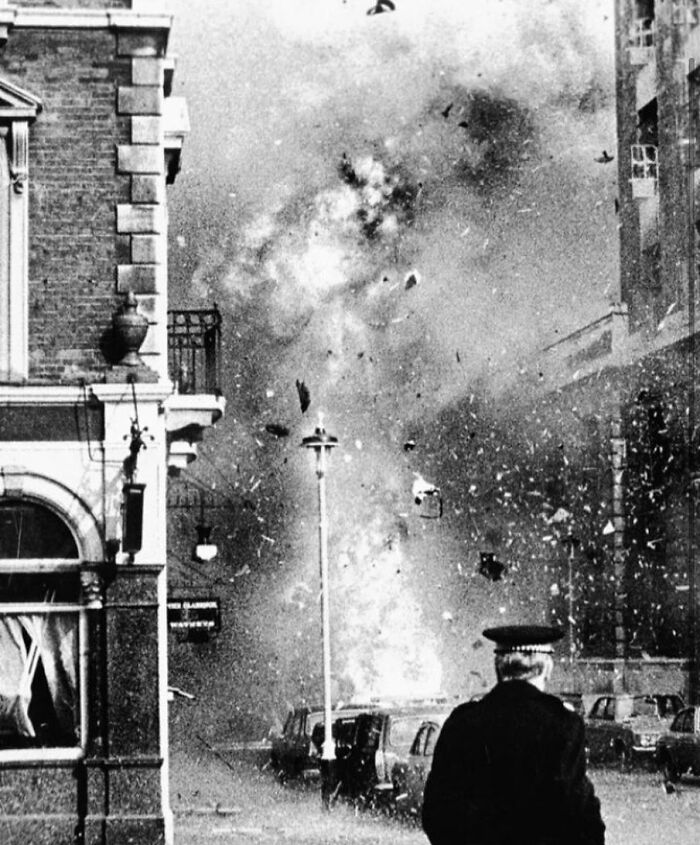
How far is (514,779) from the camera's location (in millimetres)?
6406

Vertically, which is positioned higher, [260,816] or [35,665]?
[35,665]

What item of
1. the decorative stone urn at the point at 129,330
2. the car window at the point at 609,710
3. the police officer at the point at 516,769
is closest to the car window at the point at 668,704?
the car window at the point at 609,710

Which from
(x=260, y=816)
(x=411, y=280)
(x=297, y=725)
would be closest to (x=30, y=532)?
(x=260, y=816)

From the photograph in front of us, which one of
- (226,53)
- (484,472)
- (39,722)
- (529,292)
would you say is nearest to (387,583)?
(484,472)

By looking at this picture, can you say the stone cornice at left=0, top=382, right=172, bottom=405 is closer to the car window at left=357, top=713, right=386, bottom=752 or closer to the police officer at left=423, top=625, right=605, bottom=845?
the car window at left=357, top=713, right=386, bottom=752

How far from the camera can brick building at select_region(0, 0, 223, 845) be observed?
16.1 metres

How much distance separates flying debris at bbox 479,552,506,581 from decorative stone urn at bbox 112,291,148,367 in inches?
1350

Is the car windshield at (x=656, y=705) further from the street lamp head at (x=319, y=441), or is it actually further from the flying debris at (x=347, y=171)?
the flying debris at (x=347, y=171)

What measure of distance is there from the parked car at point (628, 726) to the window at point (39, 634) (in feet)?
52.2

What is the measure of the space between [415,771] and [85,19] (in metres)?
10.4

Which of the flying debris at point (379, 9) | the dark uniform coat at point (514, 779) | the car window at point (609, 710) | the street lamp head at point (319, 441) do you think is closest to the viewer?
the dark uniform coat at point (514, 779)

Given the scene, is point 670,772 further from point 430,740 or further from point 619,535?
point 619,535

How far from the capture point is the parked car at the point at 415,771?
2125cm

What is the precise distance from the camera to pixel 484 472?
50062 mm
